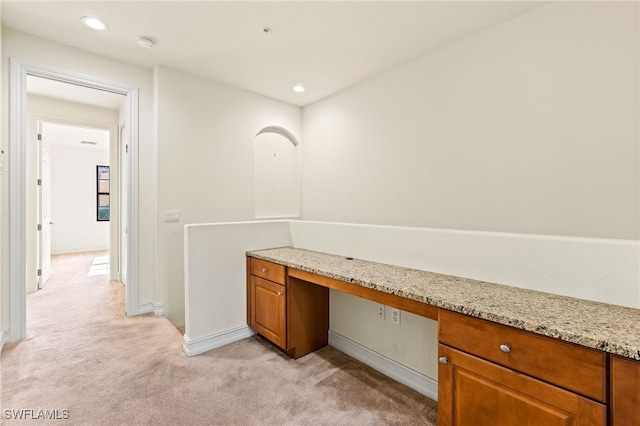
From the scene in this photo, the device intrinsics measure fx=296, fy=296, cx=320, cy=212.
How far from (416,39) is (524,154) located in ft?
4.21

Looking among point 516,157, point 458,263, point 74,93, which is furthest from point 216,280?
point 74,93

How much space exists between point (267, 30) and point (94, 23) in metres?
1.35

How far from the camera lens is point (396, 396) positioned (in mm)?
1980

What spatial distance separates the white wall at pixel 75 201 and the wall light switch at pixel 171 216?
19.7 ft

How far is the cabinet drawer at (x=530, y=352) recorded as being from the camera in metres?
0.97

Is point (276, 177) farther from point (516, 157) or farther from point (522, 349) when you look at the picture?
point (522, 349)

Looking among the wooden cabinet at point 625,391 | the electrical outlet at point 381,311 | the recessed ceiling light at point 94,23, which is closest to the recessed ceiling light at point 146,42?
the recessed ceiling light at point 94,23

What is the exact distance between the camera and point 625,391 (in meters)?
0.92

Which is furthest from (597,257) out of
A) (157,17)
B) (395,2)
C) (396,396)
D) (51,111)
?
(51,111)

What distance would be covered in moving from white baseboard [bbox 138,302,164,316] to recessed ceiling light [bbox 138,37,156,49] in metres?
2.49

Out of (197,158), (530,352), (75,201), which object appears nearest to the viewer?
(530,352)

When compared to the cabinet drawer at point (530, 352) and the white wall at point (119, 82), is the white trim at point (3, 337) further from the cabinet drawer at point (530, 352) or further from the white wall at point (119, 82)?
the cabinet drawer at point (530, 352)

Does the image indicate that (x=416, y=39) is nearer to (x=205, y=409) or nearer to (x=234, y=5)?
(x=234, y=5)

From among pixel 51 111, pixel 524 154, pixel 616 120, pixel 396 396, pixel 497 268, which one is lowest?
pixel 396 396
